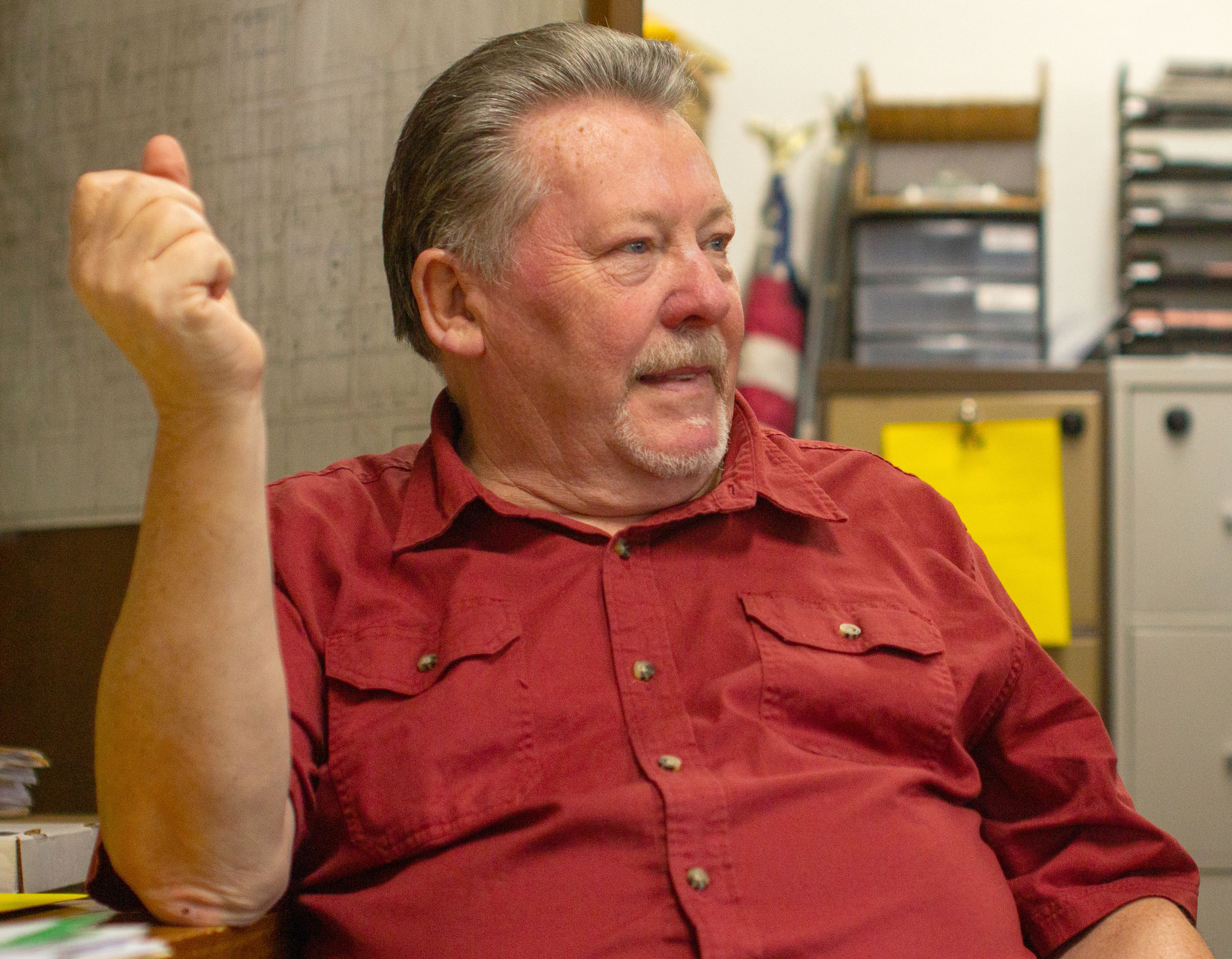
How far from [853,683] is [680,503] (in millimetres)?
237

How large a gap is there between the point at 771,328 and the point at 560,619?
1612mm

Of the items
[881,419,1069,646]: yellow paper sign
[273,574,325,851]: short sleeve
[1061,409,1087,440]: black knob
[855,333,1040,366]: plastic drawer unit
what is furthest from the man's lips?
[855,333,1040,366]: plastic drawer unit

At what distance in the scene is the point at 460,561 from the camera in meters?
1.01

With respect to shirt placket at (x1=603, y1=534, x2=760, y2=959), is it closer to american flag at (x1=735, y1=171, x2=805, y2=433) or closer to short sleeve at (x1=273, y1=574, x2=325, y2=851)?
short sleeve at (x1=273, y1=574, x2=325, y2=851)

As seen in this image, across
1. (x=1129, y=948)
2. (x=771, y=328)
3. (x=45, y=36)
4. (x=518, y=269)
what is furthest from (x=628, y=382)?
(x=771, y=328)

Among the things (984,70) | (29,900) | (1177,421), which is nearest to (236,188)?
(29,900)

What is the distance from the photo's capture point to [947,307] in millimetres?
2246

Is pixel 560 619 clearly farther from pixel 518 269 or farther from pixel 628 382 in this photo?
pixel 518 269

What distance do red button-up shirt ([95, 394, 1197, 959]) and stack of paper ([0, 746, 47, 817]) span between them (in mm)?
352

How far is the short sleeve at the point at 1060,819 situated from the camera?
3.19 ft

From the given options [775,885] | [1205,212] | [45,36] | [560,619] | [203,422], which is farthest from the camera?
[1205,212]

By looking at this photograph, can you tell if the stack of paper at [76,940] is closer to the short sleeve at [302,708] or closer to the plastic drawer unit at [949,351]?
the short sleeve at [302,708]

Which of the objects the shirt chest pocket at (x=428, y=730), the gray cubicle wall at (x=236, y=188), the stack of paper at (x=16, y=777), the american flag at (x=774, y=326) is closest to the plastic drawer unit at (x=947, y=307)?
the american flag at (x=774, y=326)

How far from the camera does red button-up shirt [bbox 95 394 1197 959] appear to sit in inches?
34.3
